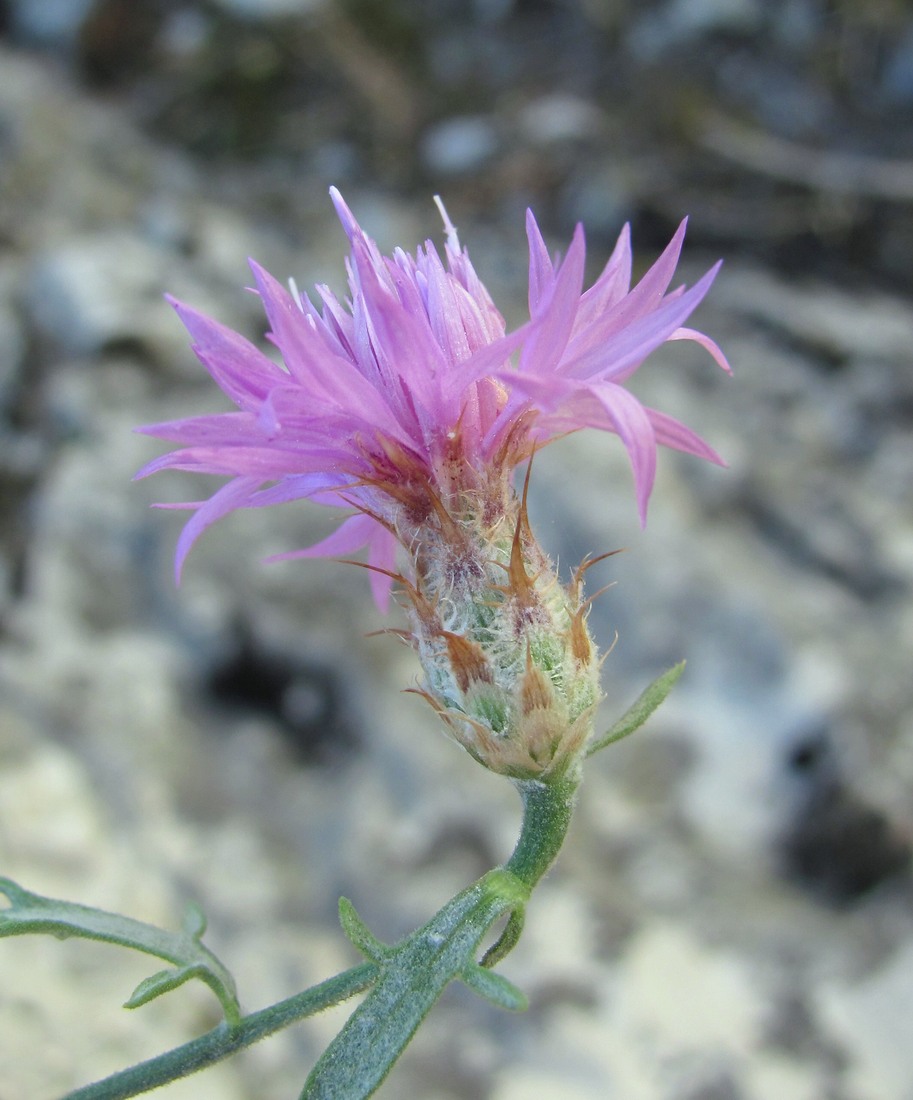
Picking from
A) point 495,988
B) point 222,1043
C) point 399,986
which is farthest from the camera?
point 222,1043

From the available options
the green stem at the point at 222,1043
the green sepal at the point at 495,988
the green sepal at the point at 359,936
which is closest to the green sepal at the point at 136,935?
the green stem at the point at 222,1043

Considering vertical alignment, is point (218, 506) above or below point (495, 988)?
above

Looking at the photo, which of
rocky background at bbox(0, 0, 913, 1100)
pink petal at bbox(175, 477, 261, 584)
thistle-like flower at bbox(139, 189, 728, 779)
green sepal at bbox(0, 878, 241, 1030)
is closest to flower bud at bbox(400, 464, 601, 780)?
thistle-like flower at bbox(139, 189, 728, 779)

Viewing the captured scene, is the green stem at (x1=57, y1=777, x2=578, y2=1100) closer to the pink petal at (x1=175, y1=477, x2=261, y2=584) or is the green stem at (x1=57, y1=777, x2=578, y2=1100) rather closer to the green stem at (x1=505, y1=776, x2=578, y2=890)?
the green stem at (x1=505, y1=776, x2=578, y2=890)

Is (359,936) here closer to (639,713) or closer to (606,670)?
(639,713)

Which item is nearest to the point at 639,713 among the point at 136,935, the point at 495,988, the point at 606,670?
the point at 495,988

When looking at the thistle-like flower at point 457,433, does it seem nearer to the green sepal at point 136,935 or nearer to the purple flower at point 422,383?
the purple flower at point 422,383
